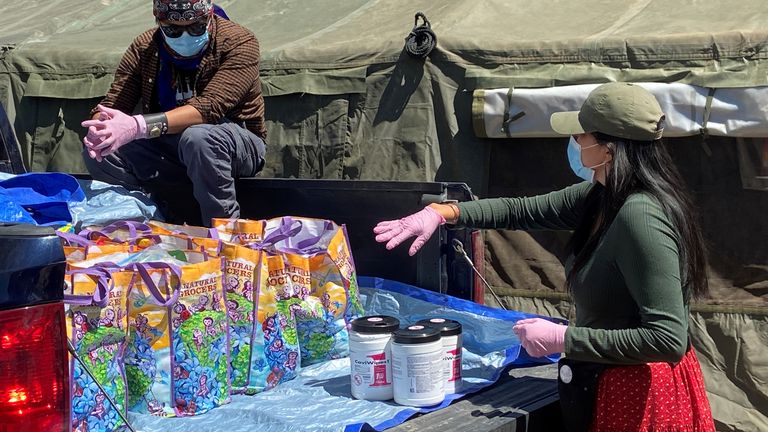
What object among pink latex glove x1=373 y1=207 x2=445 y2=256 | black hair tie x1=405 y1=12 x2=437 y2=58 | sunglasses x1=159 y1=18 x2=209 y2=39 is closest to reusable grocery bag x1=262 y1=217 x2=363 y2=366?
pink latex glove x1=373 y1=207 x2=445 y2=256

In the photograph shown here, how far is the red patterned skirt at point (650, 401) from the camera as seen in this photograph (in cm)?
217

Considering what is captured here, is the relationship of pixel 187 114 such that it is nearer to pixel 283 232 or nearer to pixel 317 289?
pixel 283 232

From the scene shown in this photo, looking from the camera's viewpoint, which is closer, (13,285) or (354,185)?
(13,285)

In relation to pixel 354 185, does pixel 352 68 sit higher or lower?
higher

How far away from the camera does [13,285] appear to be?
4.60ft

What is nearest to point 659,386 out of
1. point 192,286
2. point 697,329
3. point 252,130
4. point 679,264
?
point 679,264

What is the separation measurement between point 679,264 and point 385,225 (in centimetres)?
86

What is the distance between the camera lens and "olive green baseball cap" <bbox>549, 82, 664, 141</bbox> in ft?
7.22

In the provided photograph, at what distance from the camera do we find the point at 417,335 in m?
2.35

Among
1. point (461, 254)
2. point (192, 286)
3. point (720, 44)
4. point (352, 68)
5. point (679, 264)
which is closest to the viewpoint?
point (679, 264)

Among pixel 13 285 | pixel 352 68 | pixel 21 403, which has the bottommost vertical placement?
pixel 21 403

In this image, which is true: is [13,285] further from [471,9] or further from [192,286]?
[471,9]

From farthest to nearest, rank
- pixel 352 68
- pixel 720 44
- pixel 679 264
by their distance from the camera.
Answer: pixel 352 68 → pixel 720 44 → pixel 679 264

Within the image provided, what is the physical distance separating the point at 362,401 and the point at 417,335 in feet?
0.90
